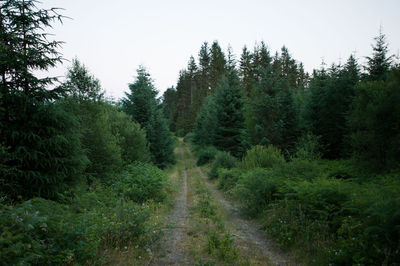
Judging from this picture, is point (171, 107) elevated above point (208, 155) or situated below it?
above

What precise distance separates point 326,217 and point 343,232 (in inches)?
28.3

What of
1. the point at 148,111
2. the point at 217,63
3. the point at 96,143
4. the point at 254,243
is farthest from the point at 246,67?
the point at 254,243

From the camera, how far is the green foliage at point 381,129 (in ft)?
37.1

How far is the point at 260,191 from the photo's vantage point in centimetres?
849

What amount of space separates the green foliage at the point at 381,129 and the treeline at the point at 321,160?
0.14 feet

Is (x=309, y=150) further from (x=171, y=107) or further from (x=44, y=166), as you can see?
(x=171, y=107)

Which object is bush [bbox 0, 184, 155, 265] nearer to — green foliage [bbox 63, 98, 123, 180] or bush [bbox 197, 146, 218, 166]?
green foliage [bbox 63, 98, 123, 180]

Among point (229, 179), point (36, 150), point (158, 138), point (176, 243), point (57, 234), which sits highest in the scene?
point (158, 138)

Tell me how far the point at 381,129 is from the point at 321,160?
3618mm

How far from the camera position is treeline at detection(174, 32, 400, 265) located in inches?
168

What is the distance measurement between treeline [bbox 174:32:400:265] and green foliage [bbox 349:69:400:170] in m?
0.04

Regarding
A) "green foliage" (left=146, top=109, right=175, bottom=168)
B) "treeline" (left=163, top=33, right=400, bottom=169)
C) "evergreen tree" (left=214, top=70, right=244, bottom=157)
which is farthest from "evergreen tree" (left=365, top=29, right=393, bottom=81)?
"green foliage" (left=146, top=109, right=175, bottom=168)

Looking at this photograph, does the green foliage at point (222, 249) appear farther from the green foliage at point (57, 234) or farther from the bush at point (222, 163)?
the bush at point (222, 163)

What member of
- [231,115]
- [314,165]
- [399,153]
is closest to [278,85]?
[231,115]
